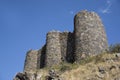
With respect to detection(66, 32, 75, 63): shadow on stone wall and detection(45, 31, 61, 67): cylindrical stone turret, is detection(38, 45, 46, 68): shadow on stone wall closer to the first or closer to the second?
detection(45, 31, 61, 67): cylindrical stone turret

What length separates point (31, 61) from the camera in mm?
30078

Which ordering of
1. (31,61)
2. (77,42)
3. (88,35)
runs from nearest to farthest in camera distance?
(88,35)
(77,42)
(31,61)

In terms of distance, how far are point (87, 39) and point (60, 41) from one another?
329 centimetres

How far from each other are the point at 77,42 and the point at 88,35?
981mm

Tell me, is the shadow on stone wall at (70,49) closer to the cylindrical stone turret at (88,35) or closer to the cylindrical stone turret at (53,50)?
the cylindrical stone turret at (53,50)

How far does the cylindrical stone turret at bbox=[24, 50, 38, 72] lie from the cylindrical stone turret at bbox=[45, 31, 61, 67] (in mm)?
2622

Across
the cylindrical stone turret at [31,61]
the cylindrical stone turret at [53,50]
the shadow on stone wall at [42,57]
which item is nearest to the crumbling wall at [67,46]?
the cylindrical stone turret at [53,50]

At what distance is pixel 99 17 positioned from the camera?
2672cm

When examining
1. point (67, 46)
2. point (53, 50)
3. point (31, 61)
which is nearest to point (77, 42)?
point (67, 46)

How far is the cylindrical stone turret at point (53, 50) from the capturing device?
26.8m

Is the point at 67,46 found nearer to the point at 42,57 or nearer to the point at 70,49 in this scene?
the point at 70,49

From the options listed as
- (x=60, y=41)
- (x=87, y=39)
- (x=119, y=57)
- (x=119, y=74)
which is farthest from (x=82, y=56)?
(x=119, y=74)

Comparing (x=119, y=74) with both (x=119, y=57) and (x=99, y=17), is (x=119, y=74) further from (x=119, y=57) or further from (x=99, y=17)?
(x=99, y=17)

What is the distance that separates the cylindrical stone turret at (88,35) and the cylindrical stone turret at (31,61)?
217 inches
